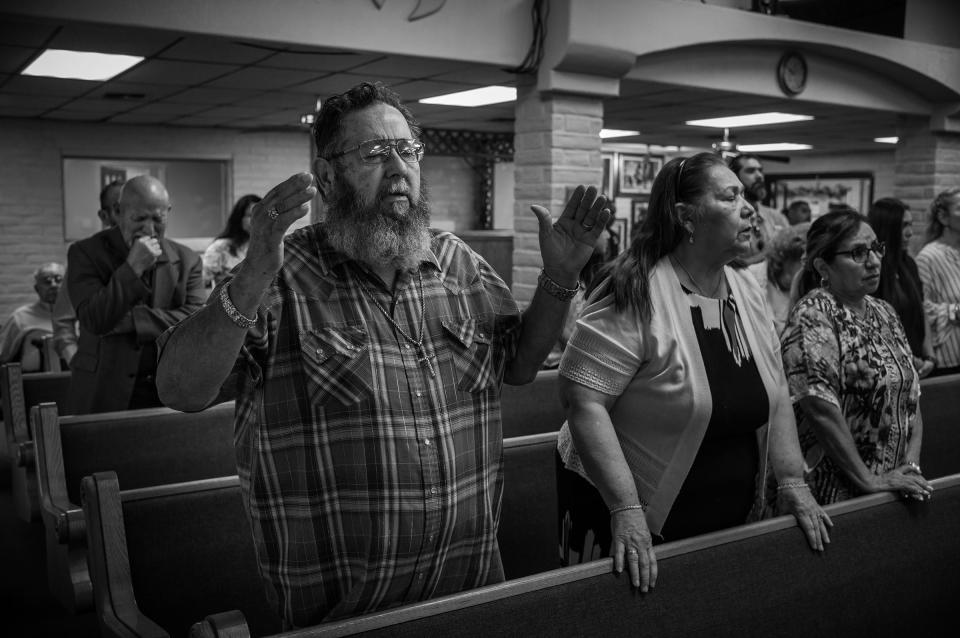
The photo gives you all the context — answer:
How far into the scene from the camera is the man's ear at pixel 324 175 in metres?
1.75

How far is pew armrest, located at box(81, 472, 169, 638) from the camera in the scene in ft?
6.99

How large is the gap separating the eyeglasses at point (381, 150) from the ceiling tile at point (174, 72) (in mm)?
5017

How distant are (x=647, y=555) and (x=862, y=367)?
1.02m

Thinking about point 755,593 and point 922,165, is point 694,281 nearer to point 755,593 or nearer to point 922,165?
point 755,593

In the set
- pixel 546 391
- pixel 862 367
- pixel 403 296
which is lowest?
pixel 546 391

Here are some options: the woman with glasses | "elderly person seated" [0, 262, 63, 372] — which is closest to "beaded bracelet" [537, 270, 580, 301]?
the woman with glasses

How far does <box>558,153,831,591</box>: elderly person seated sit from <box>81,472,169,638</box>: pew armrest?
105 cm

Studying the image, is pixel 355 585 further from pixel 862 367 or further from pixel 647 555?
pixel 862 367

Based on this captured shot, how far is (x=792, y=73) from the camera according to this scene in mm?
7570

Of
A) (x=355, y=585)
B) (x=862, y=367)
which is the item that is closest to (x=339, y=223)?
(x=355, y=585)

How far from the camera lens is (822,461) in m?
2.62

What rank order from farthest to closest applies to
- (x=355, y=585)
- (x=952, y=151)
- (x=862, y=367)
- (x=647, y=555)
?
(x=952, y=151) → (x=862, y=367) → (x=647, y=555) → (x=355, y=585)

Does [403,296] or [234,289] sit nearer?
[234,289]

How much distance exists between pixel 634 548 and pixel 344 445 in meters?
0.65
